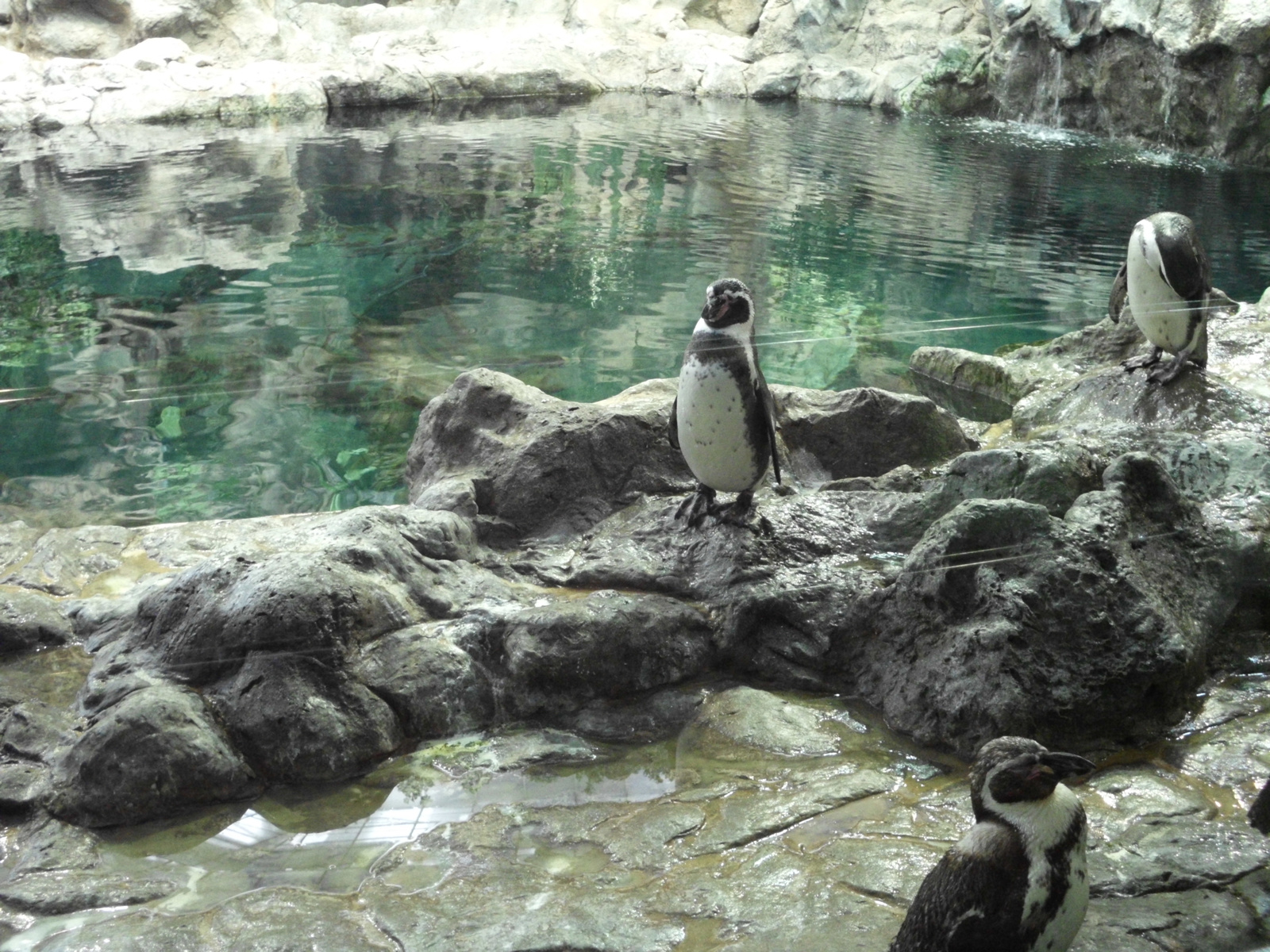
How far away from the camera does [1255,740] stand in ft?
9.80

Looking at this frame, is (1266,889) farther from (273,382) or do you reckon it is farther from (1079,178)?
(1079,178)

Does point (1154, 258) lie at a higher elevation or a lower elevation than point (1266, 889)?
higher

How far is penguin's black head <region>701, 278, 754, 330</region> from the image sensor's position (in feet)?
12.6

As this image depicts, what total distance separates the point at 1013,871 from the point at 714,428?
2.09 metres

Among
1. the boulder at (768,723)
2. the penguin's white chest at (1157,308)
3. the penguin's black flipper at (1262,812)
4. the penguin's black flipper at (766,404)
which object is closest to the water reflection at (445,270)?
the penguin's black flipper at (766,404)

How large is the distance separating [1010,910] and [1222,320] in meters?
5.19

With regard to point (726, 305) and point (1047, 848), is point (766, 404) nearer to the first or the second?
→ point (726, 305)

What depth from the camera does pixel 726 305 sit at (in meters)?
3.85

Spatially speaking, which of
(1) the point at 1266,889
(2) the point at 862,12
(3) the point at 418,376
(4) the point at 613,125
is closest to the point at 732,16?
(2) the point at 862,12

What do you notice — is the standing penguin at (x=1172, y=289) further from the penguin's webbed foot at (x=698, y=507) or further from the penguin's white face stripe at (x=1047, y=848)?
the penguin's white face stripe at (x=1047, y=848)

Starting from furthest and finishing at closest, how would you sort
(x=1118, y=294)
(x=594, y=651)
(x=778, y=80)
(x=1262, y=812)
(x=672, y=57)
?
(x=672, y=57), (x=778, y=80), (x=1118, y=294), (x=594, y=651), (x=1262, y=812)

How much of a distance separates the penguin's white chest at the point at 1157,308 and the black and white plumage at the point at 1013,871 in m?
3.57

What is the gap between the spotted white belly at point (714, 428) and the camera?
12.7 ft

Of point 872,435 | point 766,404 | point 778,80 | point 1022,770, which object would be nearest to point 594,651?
point 766,404
